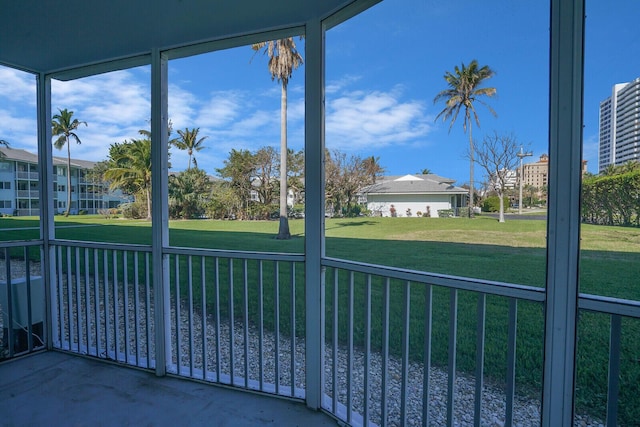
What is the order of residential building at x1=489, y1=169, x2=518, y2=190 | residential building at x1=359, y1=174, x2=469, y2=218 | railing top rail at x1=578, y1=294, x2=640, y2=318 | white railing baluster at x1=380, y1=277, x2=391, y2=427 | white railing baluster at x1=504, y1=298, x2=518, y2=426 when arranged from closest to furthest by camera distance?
railing top rail at x1=578, y1=294, x2=640, y2=318
white railing baluster at x1=504, y1=298, x2=518, y2=426
white railing baluster at x1=380, y1=277, x2=391, y2=427
residential building at x1=489, y1=169, x2=518, y2=190
residential building at x1=359, y1=174, x2=469, y2=218

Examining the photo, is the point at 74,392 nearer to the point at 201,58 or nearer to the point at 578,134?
the point at 201,58

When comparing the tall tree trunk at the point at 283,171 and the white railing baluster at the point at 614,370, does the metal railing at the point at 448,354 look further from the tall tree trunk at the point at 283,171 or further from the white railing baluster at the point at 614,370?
the tall tree trunk at the point at 283,171

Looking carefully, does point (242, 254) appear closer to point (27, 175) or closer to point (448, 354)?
point (448, 354)

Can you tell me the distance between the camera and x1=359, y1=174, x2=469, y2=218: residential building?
2.42 metres

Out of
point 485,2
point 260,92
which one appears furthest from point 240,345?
point 485,2

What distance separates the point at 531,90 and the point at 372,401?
2.23 m

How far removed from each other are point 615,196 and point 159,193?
2.43 meters

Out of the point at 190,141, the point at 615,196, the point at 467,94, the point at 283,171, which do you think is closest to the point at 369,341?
the point at 615,196

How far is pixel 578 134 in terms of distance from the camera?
3.35 ft

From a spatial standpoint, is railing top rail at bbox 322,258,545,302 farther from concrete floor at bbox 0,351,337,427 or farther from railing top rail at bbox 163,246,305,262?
concrete floor at bbox 0,351,337,427

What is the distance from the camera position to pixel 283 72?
243 cm

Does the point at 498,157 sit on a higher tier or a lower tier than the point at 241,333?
higher

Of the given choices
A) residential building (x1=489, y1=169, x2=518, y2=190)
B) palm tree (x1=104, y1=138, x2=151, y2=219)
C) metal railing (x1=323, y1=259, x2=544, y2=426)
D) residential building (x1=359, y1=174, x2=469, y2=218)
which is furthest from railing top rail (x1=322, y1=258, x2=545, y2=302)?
palm tree (x1=104, y1=138, x2=151, y2=219)

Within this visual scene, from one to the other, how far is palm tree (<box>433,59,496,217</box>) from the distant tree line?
100 cm
